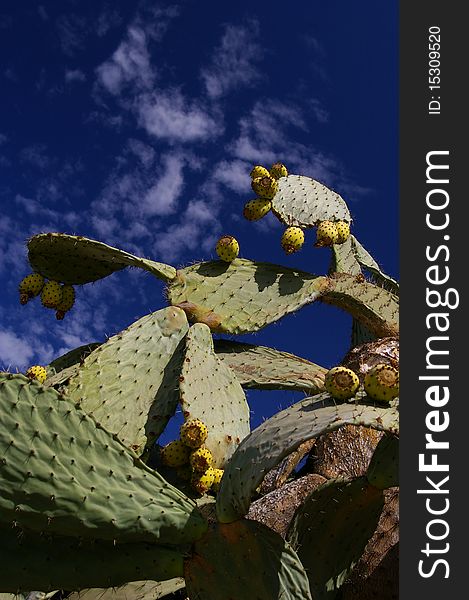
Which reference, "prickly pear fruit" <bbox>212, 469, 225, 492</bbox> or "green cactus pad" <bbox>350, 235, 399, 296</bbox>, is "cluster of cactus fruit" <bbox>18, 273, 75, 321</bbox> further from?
"green cactus pad" <bbox>350, 235, 399, 296</bbox>

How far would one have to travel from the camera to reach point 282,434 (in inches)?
66.6

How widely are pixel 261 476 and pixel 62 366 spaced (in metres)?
1.95

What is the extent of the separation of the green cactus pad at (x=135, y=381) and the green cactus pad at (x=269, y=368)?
0.33 meters

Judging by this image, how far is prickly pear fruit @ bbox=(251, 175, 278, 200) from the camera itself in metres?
3.47

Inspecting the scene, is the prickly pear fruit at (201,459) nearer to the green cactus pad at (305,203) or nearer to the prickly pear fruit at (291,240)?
the prickly pear fruit at (291,240)

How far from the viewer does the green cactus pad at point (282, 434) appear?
5.32 ft

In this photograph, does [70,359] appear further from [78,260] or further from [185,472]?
[185,472]

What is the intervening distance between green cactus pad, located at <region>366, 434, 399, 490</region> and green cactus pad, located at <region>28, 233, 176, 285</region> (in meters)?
1.52

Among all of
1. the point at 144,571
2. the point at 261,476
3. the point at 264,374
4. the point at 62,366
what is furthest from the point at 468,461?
the point at 62,366

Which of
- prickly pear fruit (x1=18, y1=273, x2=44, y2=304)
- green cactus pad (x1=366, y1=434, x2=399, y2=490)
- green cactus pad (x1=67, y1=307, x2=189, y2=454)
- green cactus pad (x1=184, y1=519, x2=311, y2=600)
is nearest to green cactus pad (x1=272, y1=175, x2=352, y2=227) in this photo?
green cactus pad (x1=67, y1=307, x2=189, y2=454)

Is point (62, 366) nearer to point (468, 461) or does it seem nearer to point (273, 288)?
point (273, 288)

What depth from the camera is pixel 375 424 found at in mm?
1606

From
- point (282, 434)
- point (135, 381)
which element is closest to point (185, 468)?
point (135, 381)

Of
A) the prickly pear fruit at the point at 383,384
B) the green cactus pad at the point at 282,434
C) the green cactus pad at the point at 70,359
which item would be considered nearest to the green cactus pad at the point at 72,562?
→ the green cactus pad at the point at 282,434
